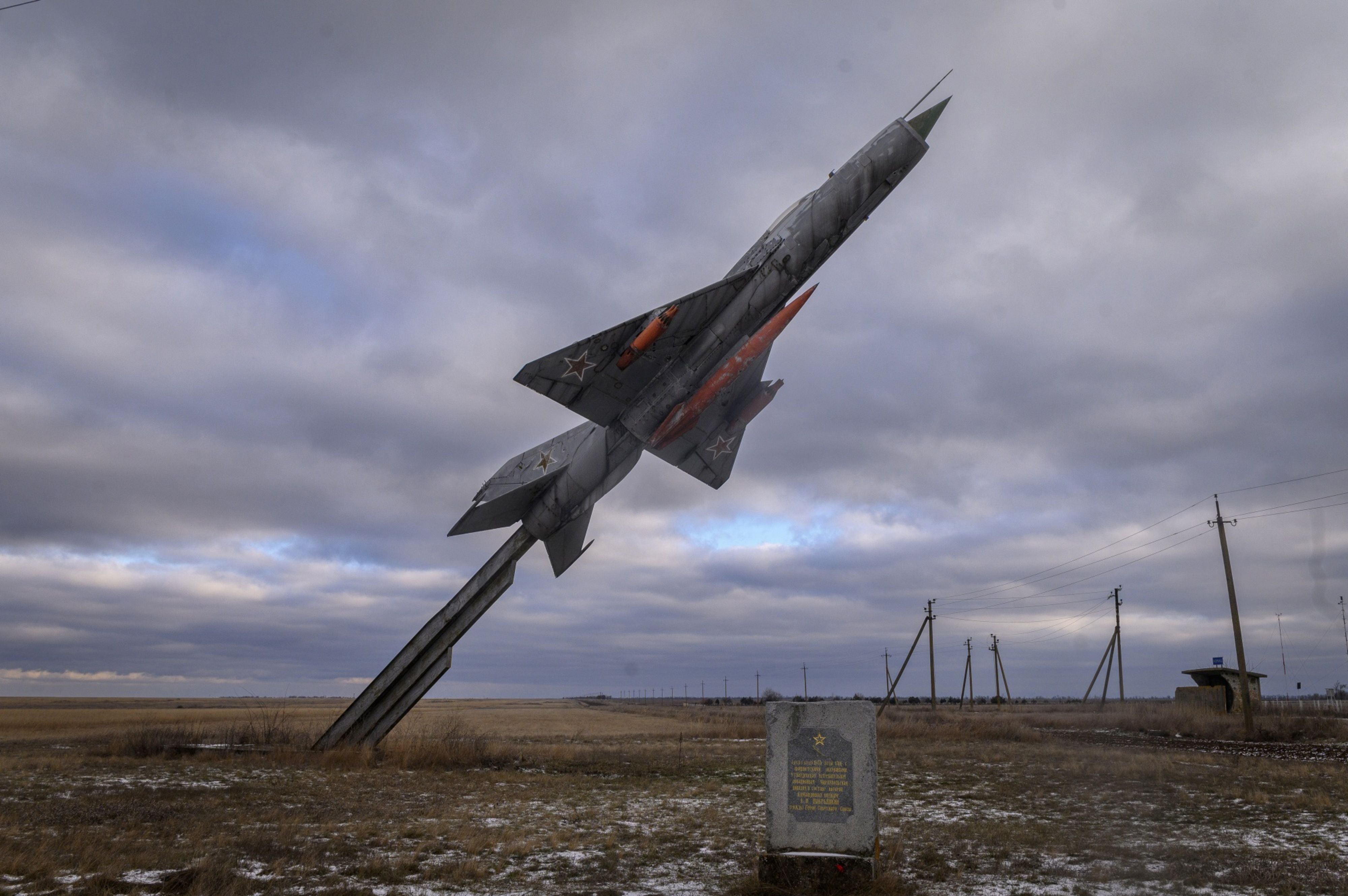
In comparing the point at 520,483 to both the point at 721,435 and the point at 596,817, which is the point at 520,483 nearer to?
the point at 721,435

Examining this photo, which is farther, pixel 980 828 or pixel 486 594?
pixel 486 594

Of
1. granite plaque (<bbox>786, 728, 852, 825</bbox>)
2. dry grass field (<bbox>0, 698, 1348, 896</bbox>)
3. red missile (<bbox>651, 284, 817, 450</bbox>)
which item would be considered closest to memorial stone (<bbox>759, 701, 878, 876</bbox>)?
granite plaque (<bbox>786, 728, 852, 825</bbox>)

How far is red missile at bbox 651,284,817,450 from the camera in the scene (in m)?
16.4

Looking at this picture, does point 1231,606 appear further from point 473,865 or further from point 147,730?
point 147,730

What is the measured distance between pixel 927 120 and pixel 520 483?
1123 centimetres

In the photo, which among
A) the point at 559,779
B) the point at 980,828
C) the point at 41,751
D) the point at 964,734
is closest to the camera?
the point at 980,828

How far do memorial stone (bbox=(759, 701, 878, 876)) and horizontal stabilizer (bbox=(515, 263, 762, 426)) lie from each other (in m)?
9.18

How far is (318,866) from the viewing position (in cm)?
777

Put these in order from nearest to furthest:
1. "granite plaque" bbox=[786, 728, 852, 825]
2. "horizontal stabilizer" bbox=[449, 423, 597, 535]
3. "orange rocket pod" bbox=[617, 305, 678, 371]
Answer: "granite plaque" bbox=[786, 728, 852, 825], "orange rocket pod" bbox=[617, 305, 678, 371], "horizontal stabilizer" bbox=[449, 423, 597, 535]

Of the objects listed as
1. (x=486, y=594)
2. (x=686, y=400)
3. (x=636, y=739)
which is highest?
(x=686, y=400)

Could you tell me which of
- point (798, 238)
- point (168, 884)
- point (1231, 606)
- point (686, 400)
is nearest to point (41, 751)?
point (168, 884)

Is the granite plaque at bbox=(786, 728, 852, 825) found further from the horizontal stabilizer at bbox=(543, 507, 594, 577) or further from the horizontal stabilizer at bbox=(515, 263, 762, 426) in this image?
the horizontal stabilizer at bbox=(543, 507, 594, 577)

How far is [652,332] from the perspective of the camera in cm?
1568

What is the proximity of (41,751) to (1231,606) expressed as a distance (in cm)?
3486
